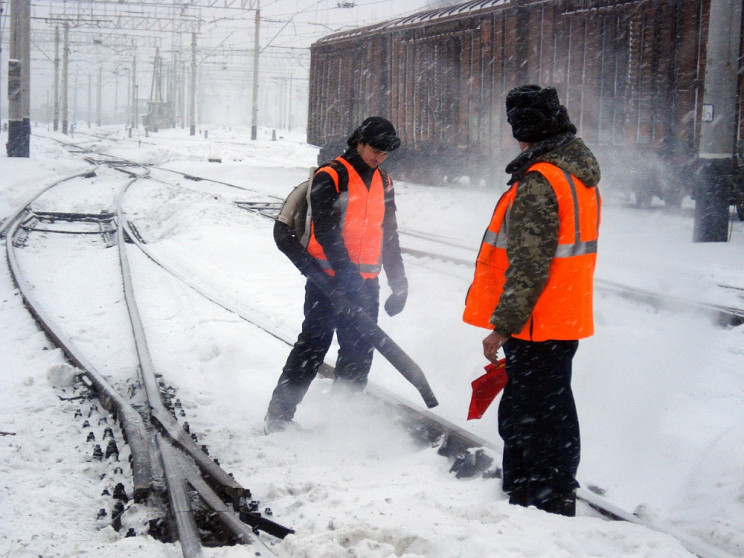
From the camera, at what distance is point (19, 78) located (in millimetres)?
23219

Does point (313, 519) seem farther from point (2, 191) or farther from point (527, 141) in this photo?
point (2, 191)

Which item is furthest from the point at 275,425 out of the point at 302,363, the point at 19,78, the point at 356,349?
the point at 19,78

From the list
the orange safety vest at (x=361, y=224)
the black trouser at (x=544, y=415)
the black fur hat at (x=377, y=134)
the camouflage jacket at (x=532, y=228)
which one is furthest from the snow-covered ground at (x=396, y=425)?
the black fur hat at (x=377, y=134)

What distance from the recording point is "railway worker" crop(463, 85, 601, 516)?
291 centimetres

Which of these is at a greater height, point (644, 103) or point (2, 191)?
point (644, 103)

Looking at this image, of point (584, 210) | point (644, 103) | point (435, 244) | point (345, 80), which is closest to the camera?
point (584, 210)

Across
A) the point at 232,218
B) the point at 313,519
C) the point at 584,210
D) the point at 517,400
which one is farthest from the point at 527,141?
the point at 232,218

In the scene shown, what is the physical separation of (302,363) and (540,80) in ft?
38.3

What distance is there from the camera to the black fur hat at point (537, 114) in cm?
297

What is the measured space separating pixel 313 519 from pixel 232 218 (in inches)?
404

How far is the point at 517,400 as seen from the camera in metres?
3.18

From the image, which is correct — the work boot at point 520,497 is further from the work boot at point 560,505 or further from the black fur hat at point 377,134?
the black fur hat at point 377,134

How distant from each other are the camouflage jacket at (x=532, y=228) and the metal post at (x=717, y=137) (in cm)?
816

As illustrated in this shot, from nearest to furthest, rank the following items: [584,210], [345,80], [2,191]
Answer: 1. [584,210]
2. [2,191]
3. [345,80]
